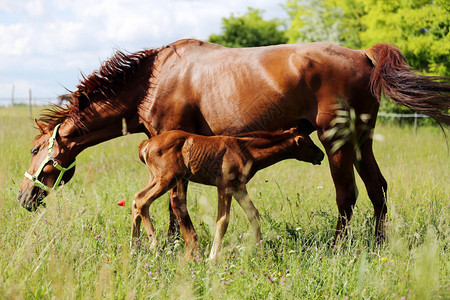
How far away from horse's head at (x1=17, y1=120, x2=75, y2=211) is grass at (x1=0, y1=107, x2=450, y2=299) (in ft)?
0.76

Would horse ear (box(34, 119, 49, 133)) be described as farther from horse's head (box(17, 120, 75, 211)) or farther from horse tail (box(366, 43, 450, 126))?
horse tail (box(366, 43, 450, 126))

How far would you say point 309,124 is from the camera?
462cm

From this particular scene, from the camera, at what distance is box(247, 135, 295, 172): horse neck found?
166 inches

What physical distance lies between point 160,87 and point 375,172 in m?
2.49

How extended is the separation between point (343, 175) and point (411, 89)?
1.07 metres

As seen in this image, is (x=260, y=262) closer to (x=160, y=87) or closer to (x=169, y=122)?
(x=169, y=122)

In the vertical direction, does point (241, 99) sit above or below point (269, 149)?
above

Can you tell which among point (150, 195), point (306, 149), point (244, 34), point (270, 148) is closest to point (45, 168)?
point (150, 195)

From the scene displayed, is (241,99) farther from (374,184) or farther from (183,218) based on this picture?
(374,184)

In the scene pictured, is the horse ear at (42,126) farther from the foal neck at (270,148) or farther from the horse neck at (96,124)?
the foal neck at (270,148)

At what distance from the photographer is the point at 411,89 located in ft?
14.2

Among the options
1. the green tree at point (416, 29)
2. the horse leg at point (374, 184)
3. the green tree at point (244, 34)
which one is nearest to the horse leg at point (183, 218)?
the horse leg at point (374, 184)

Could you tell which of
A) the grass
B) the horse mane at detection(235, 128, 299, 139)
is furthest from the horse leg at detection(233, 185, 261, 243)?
the horse mane at detection(235, 128, 299, 139)

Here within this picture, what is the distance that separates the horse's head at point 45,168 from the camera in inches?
194
